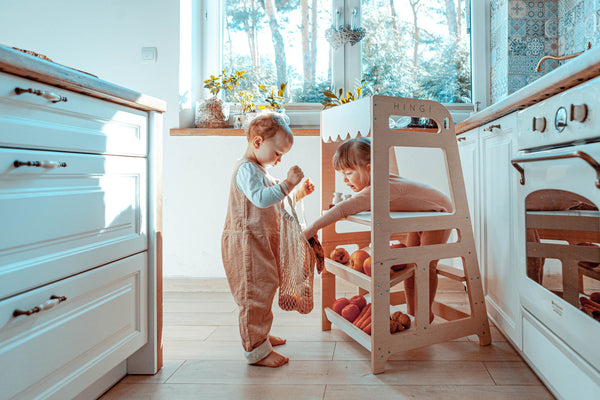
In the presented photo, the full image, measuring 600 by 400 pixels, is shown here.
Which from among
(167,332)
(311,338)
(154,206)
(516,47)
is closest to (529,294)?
(311,338)

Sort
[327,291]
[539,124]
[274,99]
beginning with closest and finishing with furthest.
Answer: [539,124] → [327,291] → [274,99]

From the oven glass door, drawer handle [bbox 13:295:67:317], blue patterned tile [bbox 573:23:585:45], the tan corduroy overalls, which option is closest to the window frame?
blue patterned tile [bbox 573:23:585:45]

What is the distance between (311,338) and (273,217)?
524 millimetres

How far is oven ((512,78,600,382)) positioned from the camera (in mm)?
818

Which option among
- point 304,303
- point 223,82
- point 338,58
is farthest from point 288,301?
point 338,58

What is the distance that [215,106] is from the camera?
86.1 inches

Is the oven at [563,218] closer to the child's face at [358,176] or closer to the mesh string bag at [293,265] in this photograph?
the child's face at [358,176]

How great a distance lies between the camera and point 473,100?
7.72 ft

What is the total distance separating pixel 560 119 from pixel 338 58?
1591mm

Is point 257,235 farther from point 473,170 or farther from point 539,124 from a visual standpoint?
point 473,170

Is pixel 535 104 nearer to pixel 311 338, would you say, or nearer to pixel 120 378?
pixel 311 338

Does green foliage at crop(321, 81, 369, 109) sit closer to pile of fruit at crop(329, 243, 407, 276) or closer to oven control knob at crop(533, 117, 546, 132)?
pile of fruit at crop(329, 243, 407, 276)

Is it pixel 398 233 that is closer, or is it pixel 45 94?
pixel 45 94

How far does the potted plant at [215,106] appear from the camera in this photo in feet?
7.18
